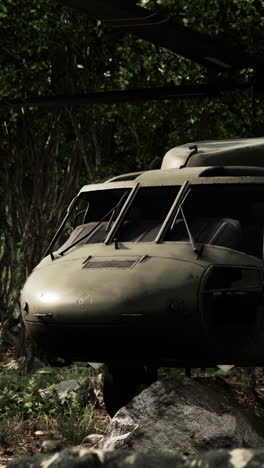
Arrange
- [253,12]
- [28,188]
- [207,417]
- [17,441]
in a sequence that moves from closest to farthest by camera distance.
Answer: [207,417], [17,441], [253,12], [28,188]

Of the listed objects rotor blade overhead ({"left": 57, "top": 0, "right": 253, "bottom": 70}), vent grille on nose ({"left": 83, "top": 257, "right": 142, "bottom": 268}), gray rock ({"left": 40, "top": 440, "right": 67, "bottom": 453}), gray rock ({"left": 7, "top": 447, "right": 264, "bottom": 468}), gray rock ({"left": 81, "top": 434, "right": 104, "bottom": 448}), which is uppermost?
rotor blade overhead ({"left": 57, "top": 0, "right": 253, "bottom": 70})

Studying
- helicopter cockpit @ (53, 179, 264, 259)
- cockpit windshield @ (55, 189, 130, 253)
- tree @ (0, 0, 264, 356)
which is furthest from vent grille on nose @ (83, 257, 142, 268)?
tree @ (0, 0, 264, 356)

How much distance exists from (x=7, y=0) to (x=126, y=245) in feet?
23.2

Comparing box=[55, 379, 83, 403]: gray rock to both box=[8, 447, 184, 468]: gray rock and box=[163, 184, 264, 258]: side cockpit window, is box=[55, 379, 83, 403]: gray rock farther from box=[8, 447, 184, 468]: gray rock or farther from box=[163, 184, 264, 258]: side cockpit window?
box=[8, 447, 184, 468]: gray rock

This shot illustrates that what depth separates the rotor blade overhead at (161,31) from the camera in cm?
665

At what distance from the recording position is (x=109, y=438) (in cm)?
697

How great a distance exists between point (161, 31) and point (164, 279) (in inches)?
97.4

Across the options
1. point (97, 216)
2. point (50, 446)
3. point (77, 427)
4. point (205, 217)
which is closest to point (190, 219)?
point (205, 217)

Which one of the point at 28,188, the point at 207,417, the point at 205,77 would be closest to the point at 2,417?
the point at 207,417

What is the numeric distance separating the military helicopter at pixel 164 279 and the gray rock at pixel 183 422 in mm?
465

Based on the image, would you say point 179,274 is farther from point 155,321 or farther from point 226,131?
point 226,131

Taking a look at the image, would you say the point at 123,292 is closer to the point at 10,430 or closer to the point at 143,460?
the point at 10,430

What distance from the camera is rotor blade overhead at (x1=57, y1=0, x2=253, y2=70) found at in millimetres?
6654

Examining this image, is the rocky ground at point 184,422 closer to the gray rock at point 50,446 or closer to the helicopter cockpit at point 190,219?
the gray rock at point 50,446
